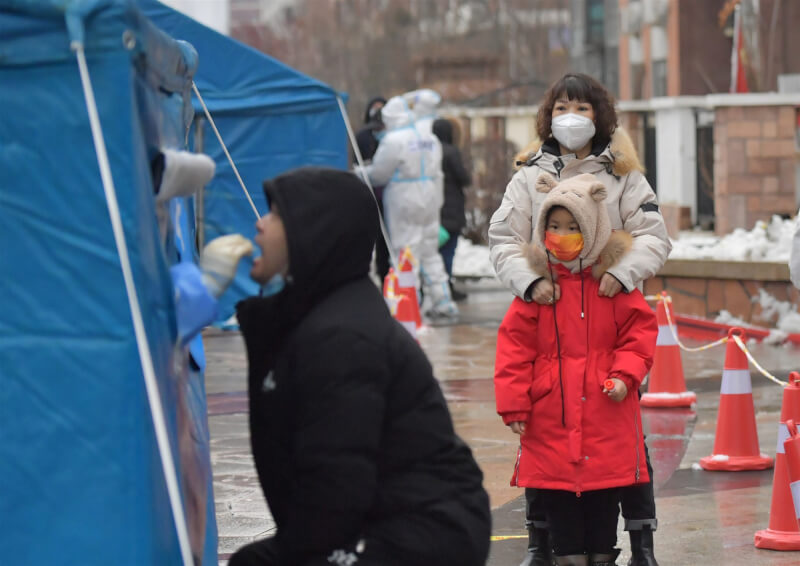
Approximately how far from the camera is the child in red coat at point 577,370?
5305 millimetres

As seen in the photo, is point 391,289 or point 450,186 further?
point 450,186

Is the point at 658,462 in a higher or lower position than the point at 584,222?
lower

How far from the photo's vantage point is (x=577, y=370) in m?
5.32

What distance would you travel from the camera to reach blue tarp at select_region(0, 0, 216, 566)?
3170 mm

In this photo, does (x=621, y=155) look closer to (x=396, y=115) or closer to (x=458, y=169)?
(x=396, y=115)

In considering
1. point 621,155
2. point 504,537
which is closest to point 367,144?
point 504,537

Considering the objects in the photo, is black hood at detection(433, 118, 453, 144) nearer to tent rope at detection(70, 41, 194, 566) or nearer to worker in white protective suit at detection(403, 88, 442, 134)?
→ worker in white protective suit at detection(403, 88, 442, 134)

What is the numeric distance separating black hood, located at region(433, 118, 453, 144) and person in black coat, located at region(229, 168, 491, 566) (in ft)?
41.4

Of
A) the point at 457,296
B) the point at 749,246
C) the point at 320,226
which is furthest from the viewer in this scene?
the point at 457,296

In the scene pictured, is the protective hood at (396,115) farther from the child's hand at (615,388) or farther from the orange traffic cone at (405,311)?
the child's hand at (615,388)

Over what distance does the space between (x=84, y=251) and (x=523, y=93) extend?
41769mm

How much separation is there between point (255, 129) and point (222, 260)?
1110cm

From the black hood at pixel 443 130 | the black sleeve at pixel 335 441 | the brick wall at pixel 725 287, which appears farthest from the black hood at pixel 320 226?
the black hood at pixel 443 130

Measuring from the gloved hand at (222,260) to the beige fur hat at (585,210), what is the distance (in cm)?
208
